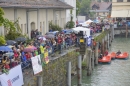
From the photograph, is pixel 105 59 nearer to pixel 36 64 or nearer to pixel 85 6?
pixel 36 64

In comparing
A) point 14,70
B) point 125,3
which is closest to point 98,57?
point 14,70

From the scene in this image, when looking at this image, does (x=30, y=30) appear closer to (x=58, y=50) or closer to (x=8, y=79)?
(x=58, y=50)

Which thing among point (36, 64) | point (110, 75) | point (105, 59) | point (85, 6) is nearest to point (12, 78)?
point (36, 64)

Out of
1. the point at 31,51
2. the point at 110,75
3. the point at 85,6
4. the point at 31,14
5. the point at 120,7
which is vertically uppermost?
the point at 85,6

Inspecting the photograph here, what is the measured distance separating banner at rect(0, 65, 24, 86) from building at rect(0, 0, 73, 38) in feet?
37.0

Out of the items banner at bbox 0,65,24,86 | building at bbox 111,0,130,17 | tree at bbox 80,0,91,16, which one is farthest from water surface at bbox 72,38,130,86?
tree at bbox 80,0,91,16

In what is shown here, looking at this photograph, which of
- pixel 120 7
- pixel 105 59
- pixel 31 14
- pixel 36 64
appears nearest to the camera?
pixel 36 64

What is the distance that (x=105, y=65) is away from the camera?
45.2 meters

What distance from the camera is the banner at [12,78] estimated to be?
18.7m

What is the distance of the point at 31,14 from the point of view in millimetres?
41750

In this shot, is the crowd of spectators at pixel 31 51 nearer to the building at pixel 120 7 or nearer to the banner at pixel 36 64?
the banner at pixel 36 64

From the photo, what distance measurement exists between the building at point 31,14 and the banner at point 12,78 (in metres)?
11.3

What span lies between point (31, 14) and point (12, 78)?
22.4 metres

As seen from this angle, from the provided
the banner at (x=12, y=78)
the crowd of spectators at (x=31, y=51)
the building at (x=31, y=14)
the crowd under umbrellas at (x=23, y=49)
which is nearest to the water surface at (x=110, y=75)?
the crowd of spectators at (x=31, y=51)
